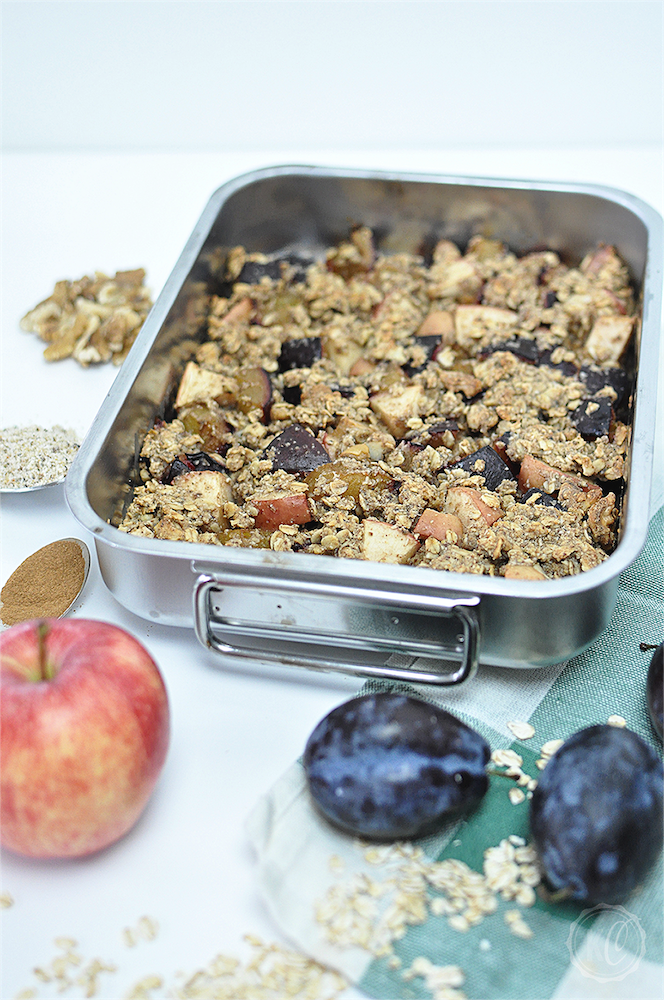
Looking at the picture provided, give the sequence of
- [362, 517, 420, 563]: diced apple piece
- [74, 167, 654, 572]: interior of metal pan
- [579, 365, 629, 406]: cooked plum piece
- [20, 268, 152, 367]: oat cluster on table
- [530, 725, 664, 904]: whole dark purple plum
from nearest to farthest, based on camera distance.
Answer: [530, 725, 664, 904]: whole dark purple plum, [362, 517, 420, 563]: diced apple piece, [579, 365, 629, 406]: cooked plum piece, [74, 167, 654, 572]: interior of metal pan, [20, 268, 152, 367]: oat cluster on table

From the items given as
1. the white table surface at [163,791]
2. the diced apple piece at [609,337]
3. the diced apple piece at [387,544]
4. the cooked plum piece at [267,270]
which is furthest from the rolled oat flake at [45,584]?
the diced apple piece at [609,337]

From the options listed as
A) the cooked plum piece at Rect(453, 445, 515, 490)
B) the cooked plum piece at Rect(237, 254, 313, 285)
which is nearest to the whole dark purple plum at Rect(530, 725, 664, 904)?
the cooked plum piece at Rect(453, 445, 515, 490)

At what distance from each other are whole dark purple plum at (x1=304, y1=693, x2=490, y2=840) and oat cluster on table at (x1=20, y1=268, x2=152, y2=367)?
86 centimetres

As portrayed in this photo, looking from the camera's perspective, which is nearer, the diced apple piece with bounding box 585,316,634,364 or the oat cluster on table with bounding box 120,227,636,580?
the oat cluster on table with bounding box 120,227,636,580

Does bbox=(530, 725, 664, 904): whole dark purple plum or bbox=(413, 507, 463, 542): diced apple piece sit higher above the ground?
bbox=(413, 507, 463, 542): diced apple piece

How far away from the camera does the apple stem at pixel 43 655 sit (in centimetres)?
85

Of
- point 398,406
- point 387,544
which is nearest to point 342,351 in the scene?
point 398,406

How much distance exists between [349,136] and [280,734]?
4.86 ft

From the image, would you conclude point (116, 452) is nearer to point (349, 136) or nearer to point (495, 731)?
point (495, 731)

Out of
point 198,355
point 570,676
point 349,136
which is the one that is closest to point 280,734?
point 570,676

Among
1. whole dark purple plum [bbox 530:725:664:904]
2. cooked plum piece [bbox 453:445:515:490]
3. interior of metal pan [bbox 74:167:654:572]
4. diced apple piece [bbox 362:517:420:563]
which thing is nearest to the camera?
whole dark purple plum [bbox 530:725:664:904]

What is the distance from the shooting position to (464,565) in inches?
42.4

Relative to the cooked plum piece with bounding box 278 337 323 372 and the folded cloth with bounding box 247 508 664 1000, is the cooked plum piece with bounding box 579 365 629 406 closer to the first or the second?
the cooked plum piece with bounding box 278 337 323 372

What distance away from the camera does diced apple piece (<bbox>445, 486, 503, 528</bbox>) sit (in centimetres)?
114
